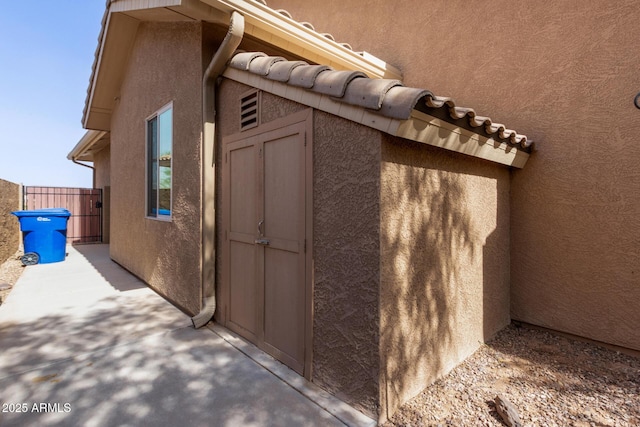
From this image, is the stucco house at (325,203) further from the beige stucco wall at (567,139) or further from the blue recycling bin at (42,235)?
the blue recycling bin at (42,235)

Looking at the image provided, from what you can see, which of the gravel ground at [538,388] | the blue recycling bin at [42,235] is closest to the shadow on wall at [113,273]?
the blue recycling bin at [42,235]

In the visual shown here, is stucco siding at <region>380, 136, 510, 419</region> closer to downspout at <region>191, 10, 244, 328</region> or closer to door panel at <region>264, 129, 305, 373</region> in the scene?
door panel at <region>264, 129, 305, 373</region>

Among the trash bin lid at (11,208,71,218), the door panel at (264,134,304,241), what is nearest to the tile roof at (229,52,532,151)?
the door panel at (264,134,304,241)

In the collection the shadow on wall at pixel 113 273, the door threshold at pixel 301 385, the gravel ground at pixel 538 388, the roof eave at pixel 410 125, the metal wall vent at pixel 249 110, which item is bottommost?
the gravel ground at pixel 538 388

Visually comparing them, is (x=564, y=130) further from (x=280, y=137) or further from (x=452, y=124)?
(x=280, y=137)

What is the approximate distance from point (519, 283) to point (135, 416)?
4835mm

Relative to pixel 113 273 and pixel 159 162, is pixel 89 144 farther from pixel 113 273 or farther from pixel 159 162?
pixel 159 162

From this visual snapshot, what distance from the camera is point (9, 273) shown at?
7.61 meters

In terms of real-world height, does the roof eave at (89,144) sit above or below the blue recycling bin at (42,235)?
above

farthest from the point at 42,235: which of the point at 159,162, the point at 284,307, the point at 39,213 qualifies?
the point at 284,307

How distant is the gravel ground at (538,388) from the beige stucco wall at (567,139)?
0.54 meters

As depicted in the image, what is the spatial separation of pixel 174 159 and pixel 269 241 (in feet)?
9.39

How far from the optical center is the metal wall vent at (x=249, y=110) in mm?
3814

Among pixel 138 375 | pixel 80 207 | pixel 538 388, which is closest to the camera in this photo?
pixel 538 388
